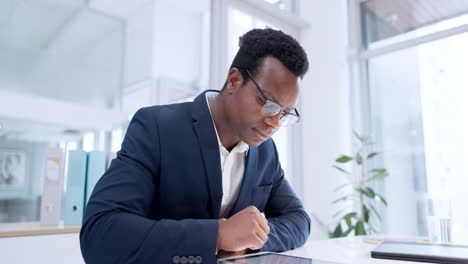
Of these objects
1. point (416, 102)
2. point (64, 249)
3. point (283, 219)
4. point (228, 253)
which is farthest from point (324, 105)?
point (228, 253)

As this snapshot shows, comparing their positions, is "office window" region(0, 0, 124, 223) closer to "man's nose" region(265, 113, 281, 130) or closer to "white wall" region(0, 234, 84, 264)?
"white wall" region(0, 234, 84, 264)

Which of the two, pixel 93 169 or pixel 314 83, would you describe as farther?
pixel 314 83

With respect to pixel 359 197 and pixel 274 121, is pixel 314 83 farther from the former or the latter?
pixel 274 121

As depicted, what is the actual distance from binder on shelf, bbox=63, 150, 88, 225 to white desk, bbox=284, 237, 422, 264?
113 centimetres

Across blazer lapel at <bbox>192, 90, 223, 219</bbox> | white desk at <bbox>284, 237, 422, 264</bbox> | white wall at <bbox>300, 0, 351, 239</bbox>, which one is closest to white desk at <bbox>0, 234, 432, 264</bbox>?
white desk at <bbox>284, 237, 422, 264</bbox>

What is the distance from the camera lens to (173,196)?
0.98 metres

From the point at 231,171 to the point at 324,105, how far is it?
7.55ft

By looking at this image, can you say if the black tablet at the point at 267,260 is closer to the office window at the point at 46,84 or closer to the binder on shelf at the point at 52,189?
the binder on shelf at the point at 52,189

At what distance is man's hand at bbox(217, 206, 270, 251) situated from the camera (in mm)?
762

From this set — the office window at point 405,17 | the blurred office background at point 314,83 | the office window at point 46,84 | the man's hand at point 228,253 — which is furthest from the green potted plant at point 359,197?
the man's hand at point 228,253

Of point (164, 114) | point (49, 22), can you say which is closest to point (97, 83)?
point (49, 22)

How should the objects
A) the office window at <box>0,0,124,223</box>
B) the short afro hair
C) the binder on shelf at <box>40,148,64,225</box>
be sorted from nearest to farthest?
the short afro hair → the binder on shelf at <box>40,148,64,225</box> → the office window at <box>0,0,124,223</box>

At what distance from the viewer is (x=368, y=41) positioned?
3.50 metres

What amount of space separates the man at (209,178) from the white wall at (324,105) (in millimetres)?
2028
